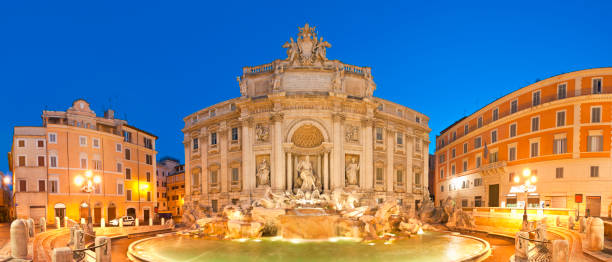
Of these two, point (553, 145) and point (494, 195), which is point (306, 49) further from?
point (494, 195)

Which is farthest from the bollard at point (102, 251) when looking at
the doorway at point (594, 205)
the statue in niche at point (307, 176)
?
the doorway at point (594, 205)

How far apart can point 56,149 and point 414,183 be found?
131 feet

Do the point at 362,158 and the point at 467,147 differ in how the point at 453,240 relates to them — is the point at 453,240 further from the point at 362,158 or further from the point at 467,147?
the point at 467,147

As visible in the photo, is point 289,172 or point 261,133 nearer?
point 289,172

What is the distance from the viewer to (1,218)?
54906 millimetres

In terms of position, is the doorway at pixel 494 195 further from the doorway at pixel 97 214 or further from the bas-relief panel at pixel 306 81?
the doorway at pixel 97 214

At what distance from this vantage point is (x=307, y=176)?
93.6ft

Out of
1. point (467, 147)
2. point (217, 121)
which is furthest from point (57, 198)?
point (467, 147)

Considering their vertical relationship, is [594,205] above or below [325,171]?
below

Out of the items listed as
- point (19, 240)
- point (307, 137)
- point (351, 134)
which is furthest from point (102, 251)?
point (351, 134)

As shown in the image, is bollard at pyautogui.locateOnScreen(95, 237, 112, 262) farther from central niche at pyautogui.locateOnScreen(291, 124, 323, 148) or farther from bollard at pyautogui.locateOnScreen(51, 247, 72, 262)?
central niche at pyautogui.locateOnScreen(291, 124, 323, 148)

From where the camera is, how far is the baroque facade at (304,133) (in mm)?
29344

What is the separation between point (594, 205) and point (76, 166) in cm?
5077

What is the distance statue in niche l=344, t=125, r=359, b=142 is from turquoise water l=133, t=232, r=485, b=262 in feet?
41.8
